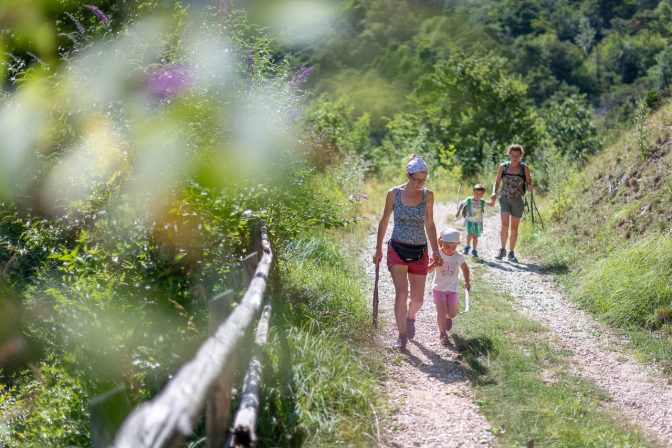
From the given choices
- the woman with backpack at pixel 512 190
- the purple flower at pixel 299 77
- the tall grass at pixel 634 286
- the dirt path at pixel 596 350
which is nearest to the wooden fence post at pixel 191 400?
the dirt path at pixel 596 350

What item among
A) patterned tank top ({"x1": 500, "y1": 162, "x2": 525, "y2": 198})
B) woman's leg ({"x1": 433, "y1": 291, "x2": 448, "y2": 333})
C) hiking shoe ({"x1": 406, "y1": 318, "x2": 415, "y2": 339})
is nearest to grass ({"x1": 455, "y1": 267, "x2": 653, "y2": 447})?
woman's leg ({"x1": 433, "y1": 291, "x2": 448, "y2": 333})

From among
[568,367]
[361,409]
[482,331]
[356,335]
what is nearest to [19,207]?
[356,335]

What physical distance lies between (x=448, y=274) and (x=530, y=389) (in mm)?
1436

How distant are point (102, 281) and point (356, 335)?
2.50 m

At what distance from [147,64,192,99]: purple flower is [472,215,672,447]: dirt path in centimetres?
419

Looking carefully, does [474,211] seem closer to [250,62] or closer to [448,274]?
[448,274]

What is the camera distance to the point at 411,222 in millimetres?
6215

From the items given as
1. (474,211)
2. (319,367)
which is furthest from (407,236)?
(474,211)

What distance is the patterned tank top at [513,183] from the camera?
10.0 meters

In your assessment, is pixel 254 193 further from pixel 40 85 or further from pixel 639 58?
pixel 639 58

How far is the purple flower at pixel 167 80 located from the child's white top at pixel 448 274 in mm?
2836

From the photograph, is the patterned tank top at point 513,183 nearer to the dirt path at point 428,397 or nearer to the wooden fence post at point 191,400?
the dirt path at point 428,397

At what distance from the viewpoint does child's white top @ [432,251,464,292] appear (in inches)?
254

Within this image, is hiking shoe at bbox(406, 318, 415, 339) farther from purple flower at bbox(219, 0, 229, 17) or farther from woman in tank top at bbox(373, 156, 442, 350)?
purple flower at bbox(219, 0, 229, 17)
